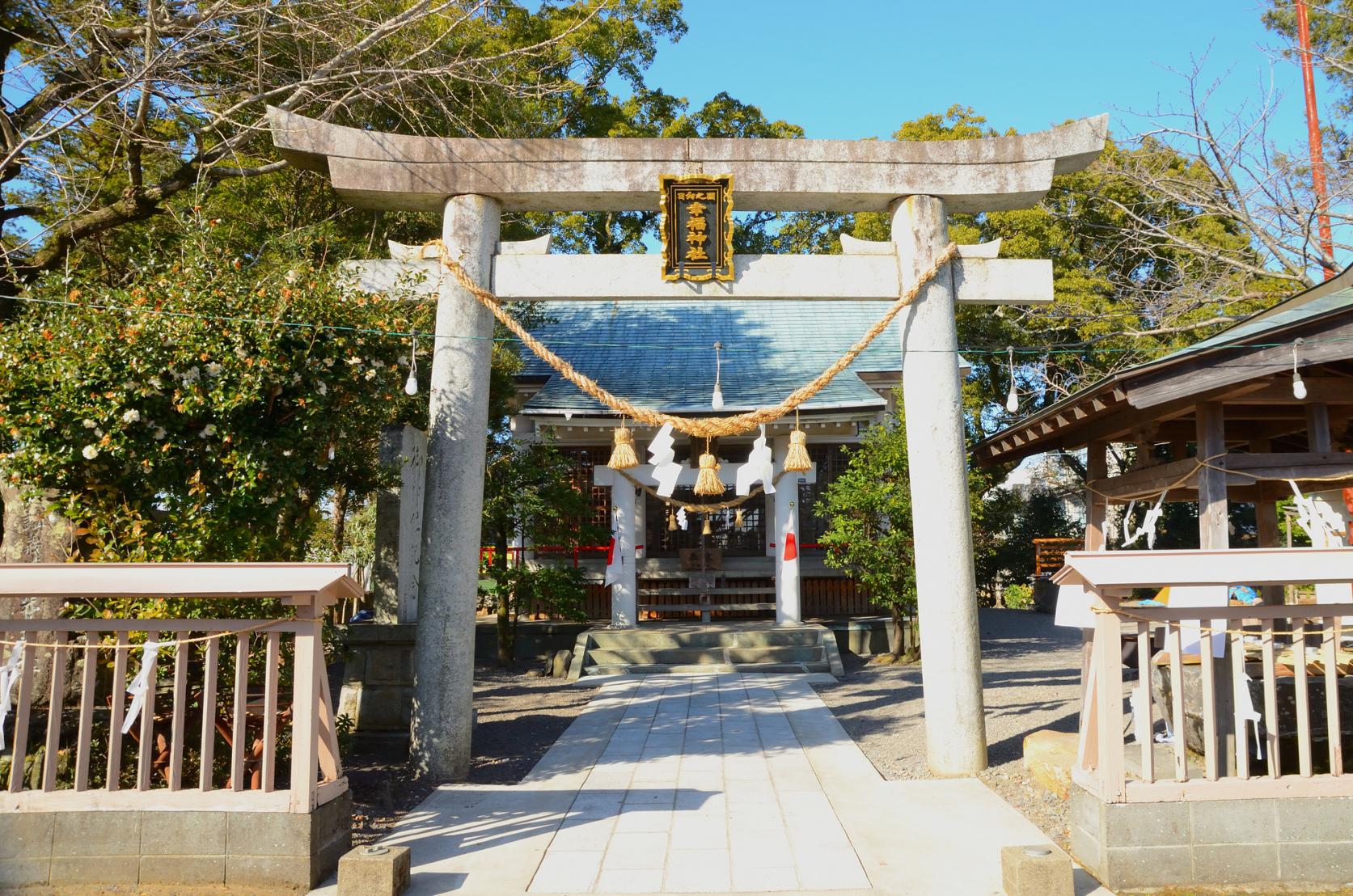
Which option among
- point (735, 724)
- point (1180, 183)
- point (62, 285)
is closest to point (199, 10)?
point (62, 285)

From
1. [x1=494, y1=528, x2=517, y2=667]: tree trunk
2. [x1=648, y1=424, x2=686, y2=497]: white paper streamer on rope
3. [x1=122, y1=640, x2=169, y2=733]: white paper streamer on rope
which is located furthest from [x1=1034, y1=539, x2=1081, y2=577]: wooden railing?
[x1=122, y1=640, x2=169, y2=733]: white paper streamer on rope

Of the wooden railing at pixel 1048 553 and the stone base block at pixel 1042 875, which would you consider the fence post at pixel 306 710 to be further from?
the wooden railing at pixel 1048 553

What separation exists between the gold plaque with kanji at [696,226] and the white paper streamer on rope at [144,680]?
14.8 feet

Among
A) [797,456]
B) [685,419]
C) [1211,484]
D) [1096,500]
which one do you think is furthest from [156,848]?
[1096,500]

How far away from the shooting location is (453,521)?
23.6ft

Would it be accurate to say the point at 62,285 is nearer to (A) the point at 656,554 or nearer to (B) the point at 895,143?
(B) the point at 895,143

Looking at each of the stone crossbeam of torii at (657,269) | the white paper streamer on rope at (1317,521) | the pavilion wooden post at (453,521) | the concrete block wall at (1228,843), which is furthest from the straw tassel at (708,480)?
the white paper streamer on rope at (1317,521)

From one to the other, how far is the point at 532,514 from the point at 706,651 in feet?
11.0

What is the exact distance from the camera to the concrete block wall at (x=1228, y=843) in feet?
15.0

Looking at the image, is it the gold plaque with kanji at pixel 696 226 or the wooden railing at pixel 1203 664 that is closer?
the wooden railing at pixel 1203 664

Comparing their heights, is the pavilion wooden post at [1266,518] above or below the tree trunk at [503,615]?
above

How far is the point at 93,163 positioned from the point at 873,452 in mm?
10653

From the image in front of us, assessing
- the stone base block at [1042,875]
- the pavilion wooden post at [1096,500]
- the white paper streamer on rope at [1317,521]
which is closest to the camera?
the stone base block at [1042,875]

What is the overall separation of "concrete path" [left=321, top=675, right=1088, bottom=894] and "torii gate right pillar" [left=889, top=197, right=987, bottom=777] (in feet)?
1.55
